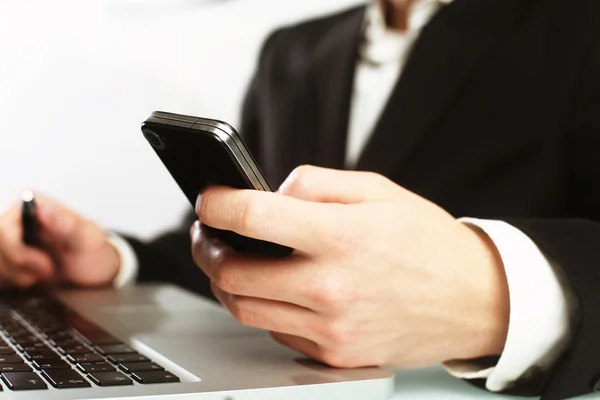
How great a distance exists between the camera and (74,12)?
1.31m

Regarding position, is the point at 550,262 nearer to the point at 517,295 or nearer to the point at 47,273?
the point at 517,295

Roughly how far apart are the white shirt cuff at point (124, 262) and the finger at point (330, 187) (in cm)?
45

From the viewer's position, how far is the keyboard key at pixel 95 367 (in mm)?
379

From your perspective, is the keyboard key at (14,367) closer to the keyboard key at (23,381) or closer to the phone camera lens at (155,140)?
the keyboard key at (23,381)

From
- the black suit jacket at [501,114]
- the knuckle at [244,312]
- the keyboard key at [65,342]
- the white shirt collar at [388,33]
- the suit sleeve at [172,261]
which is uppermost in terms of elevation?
the white shirt collar at [388,33]

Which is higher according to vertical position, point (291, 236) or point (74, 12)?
point (74, 12)

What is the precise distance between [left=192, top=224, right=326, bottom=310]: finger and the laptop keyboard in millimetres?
65

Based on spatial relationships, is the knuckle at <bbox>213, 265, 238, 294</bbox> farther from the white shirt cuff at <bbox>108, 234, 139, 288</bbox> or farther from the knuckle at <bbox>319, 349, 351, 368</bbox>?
the white shirt cuff at <bbox>108, 234, 139, 288</bbox>

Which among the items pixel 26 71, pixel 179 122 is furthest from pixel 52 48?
pixel 179 122

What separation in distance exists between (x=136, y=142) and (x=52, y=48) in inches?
9.0

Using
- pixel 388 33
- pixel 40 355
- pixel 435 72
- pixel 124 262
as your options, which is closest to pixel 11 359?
pixel 40 355

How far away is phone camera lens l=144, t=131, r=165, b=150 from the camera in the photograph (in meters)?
0.39

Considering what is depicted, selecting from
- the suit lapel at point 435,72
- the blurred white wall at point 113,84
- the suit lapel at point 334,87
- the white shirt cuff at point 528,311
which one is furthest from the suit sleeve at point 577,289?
the blurred white wall at point 113,84

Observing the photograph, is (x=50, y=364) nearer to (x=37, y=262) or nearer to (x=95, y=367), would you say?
(x=95, y=367)
